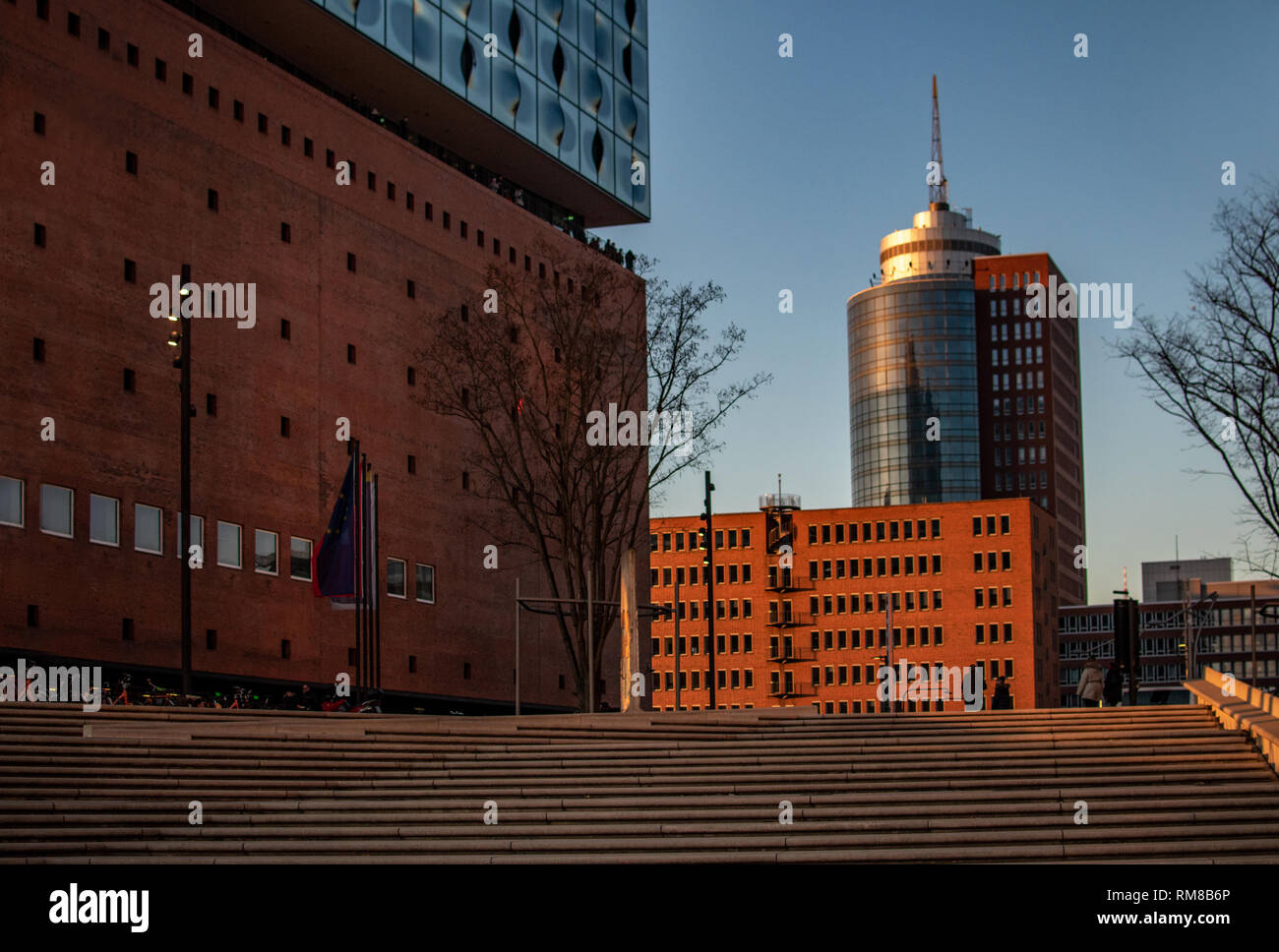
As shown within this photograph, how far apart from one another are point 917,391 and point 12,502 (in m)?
147

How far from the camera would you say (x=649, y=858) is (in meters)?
18.8

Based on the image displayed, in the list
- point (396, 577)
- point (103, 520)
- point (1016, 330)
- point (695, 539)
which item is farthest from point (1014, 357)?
point (103, 520)

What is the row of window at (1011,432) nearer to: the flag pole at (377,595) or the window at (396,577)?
the flag pole at (377,595)

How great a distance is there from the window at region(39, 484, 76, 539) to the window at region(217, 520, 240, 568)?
218 inches

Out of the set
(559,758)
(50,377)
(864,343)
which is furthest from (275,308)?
(864,343)

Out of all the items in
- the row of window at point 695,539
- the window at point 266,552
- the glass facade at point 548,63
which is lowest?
the window at point 266,552

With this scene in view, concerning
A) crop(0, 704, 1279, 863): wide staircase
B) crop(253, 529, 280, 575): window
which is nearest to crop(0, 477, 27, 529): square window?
crop(253, 529, 280, 575): window

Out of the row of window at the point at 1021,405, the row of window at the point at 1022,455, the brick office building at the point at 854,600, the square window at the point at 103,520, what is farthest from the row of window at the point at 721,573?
the square window at the point at 103,520

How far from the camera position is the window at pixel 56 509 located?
3778cm

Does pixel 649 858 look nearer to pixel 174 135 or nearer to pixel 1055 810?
pixel 1055 810

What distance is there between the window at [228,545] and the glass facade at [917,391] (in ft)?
432

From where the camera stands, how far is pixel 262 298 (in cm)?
4622

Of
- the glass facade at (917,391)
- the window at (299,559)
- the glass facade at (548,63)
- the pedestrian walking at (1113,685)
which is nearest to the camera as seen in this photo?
the pedestrian walking at (1113,685)

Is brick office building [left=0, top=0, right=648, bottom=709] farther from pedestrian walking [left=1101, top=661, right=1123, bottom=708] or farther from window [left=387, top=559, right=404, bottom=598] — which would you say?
pedestrian walking [left=1101, top=661, right=1123, bottom=708]
